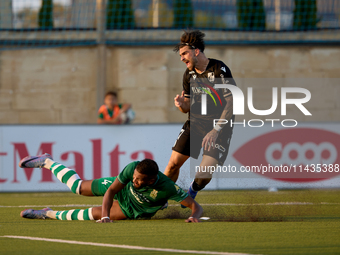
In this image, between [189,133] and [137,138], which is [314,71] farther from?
[189,133]

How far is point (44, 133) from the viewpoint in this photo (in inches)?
400

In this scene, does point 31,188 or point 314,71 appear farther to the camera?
point 314,71

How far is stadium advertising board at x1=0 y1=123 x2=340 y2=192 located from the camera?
32.1 ft

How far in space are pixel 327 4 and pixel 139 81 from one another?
5218 millimetres

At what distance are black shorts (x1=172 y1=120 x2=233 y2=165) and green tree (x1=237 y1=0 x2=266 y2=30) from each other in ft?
27.2

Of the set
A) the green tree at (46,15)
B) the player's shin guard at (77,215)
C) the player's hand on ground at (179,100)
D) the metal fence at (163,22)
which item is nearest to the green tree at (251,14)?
the metal fence at (163,22)

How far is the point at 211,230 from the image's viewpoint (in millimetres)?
5172

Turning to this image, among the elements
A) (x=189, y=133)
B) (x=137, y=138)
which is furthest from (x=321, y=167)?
(x=189, y=133)

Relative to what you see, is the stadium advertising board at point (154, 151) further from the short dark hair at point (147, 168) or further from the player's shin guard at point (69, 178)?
the short dark hair at point (147, 168)

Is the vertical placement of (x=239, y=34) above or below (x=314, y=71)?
above

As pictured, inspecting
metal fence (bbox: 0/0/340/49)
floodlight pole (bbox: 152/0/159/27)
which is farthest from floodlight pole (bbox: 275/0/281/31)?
floodlight pole (bbox: 152/0/159/27)

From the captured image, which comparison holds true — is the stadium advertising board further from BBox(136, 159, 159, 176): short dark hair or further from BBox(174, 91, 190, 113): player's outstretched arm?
BBox(136, 159, 159, 176): short dark hair

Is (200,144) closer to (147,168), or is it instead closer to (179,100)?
(179,100)

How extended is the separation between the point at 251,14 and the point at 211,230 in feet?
33.5
